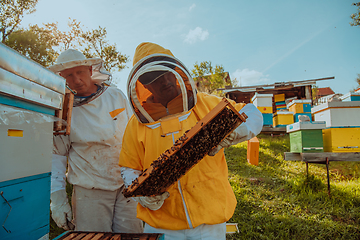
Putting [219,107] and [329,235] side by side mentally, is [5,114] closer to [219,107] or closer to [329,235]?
[219,107]

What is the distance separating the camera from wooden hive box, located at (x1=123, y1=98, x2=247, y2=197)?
132 cm

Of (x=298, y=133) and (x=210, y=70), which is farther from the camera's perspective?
(x=210, y=70)

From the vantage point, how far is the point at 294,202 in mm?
4262

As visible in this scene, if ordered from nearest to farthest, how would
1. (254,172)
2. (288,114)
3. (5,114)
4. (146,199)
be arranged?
(5,114), (146,199), (254,172), (288,114)

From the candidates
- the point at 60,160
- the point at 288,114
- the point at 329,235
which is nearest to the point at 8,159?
the point at 60,160

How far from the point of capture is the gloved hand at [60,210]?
2.32 meters

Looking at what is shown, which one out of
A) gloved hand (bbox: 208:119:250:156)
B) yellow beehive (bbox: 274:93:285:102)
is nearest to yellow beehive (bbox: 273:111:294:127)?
yellow beehive (bbox: 274:93:285:102)

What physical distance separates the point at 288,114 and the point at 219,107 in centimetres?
910

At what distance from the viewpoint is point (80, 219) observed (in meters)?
2.29

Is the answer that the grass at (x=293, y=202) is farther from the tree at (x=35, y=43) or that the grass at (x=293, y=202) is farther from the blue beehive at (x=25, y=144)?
the tree at (x=35, y=43)

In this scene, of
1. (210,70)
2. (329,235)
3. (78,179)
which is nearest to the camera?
(78,179)

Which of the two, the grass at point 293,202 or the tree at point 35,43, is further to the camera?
the tree at point 35,43

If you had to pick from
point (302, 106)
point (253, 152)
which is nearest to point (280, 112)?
point (302, 106)

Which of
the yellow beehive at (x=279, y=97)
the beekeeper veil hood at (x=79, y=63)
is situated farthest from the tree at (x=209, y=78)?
the beekeeper veil hood at (x=79, y=63)
